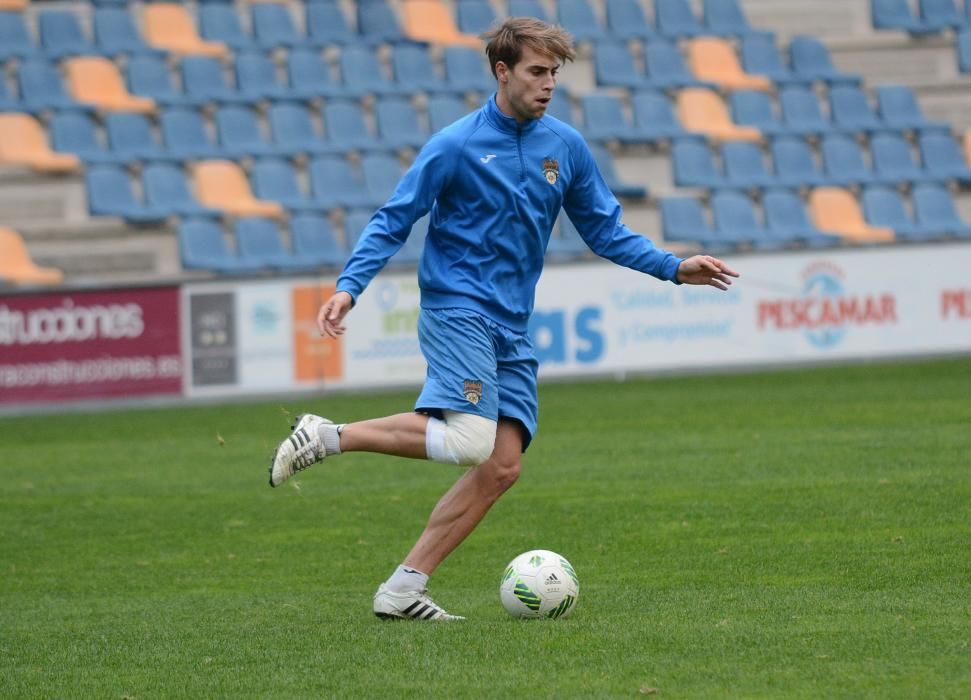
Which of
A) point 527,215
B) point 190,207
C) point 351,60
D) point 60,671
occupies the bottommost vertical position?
point 60,671

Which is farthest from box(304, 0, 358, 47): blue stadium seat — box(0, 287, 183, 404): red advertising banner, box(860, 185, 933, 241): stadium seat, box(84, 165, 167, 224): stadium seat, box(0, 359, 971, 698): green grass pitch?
box(0, 359, 971, 698): green grass pitch

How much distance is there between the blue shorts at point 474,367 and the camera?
256 inches

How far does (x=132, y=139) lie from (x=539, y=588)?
1537 cm

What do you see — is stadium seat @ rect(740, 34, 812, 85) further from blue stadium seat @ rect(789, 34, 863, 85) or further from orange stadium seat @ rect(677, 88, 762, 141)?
orange stadium seat @ rect(677, 88, 762, 141)

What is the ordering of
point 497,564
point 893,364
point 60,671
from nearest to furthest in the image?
point 60,671
point 497,564
point 893,364

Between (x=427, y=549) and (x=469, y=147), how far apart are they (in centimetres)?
158

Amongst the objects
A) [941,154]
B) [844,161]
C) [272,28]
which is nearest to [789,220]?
[844,161]

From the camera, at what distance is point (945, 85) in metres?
26.2

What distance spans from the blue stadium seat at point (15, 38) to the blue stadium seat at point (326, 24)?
3.69m

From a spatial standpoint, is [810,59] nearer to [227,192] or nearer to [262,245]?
[227,192]

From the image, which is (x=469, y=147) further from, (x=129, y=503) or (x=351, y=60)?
(x=351, y=60)

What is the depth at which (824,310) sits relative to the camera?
1938cm

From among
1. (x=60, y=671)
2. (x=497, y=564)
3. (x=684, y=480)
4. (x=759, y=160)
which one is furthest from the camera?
(x=759, y=160)

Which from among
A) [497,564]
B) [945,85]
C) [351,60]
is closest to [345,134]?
[351,60]
